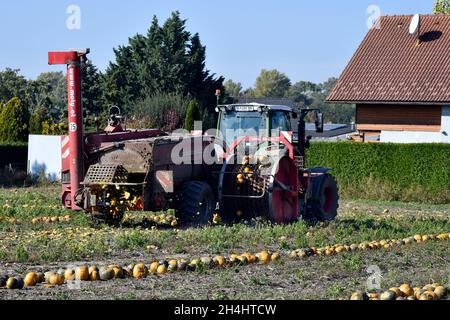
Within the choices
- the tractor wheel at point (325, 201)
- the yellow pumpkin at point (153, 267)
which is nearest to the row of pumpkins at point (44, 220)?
the tractor wheel at point (325, 201)

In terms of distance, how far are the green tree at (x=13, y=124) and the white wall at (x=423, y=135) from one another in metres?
15.1

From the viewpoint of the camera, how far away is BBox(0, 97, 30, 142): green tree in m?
38.1

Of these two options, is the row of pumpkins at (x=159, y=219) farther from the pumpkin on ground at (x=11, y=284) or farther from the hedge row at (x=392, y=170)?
the hedge row at (x=392, y=170)

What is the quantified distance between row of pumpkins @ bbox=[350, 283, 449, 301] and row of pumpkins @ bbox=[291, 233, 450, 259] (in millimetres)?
3381

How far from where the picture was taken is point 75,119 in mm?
18547

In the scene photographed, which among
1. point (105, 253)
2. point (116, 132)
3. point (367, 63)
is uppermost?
point (367, 63)

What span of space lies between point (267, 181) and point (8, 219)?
5.39 m

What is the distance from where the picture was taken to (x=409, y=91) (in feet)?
137

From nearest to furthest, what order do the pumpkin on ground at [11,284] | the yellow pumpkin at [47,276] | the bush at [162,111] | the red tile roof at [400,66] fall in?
the pumpkin on ground at [11,284] < the yellow pumpkin at [47,276] < the red tile roof at [400,66] < the bush at [162,111]

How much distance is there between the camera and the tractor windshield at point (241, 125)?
20125 millimetres

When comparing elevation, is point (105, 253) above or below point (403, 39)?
below

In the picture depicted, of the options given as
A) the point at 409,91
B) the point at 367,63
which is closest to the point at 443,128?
the point at 409,91

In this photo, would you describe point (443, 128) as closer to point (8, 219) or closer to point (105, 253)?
point (8, 219)

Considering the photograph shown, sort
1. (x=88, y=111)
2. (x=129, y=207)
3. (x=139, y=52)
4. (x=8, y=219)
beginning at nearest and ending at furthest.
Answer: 1. (x=129, y=207)
2. (x=8, y=219)
3. (x=88, y=111)
4. (x=139, y=52)
